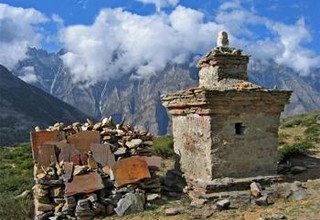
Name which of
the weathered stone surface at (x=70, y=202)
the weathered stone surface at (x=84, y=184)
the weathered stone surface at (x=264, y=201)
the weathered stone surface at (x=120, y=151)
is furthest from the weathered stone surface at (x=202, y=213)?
the weathered stone surface at (x=70, y=202)

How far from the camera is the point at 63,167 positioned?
1203cm

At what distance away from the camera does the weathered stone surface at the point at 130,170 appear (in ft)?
38.3

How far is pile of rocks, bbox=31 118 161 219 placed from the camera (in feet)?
36.9

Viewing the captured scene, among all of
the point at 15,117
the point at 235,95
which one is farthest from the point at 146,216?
the point at 15,117

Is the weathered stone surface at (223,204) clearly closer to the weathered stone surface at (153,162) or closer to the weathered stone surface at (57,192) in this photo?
the weathered stone surface at (153,162)

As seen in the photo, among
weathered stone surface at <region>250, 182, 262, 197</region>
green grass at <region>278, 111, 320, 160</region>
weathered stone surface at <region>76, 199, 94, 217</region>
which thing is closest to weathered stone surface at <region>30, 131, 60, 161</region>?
weathered stone surface at <region>76, 199, 94, 217</region>

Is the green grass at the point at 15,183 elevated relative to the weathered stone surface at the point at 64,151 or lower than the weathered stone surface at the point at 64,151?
lower

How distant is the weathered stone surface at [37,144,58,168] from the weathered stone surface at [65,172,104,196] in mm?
1303

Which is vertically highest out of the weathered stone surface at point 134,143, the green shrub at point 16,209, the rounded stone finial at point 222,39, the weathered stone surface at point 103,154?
the rounded stone finial at point 222,39

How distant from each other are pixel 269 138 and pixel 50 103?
365 ft

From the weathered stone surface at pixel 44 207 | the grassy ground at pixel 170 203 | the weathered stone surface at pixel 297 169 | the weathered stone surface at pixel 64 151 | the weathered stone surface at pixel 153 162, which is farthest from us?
the weathered stone surface at pixel 297 169

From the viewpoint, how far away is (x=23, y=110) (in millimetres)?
102062

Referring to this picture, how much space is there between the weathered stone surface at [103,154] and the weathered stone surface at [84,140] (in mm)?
270

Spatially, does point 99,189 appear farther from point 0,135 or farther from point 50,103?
point 50,103
